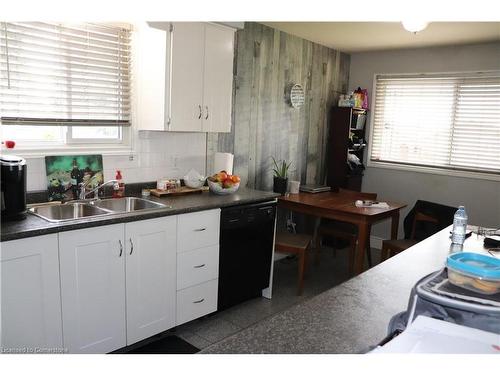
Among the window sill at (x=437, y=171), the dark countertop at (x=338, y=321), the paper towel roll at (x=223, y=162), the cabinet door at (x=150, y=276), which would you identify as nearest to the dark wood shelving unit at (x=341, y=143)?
the window sill at (x=437, y=171)

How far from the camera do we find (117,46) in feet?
9.79

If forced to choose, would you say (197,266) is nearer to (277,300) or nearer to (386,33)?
(277,300)

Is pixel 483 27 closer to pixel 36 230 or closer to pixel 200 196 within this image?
pixel 200 196

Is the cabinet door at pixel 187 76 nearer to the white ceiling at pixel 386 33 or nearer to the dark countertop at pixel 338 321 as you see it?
the white ceiling at pixel 386 33

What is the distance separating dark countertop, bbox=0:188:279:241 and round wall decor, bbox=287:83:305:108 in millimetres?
1371

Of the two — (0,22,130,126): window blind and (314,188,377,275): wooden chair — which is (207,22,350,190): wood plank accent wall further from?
(0,22,130,126): window blind

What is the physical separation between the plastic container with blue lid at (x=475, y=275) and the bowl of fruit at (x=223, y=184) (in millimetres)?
2128

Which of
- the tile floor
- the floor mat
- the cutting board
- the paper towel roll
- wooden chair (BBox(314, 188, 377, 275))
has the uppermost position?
the paper towel roll

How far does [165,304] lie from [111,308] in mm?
409

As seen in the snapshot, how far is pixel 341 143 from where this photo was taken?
4.98 meters

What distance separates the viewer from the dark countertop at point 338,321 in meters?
1.12

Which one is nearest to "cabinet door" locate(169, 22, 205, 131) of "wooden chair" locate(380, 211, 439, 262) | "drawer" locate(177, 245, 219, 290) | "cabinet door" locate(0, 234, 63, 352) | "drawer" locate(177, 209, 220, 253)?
"drawer" locate(177, 209, 220, 253)

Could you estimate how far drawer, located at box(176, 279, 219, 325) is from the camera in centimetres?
287
